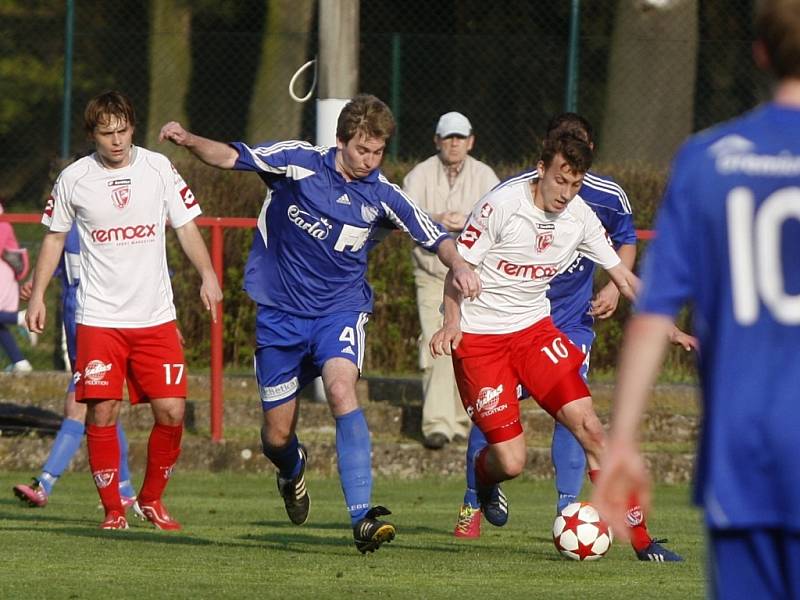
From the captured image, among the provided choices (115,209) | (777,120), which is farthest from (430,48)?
(777,120)

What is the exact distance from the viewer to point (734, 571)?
3162 mm

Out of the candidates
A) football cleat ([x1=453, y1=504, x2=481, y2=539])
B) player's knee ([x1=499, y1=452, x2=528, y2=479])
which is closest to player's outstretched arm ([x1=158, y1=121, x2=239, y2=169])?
player's knee ([x1=499, y1=452, x2=528, y2=479])

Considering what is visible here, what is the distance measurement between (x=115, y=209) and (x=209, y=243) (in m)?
6.04

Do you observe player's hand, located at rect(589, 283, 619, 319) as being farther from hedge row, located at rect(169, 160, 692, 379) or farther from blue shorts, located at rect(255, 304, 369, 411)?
hedge row, located at rect(169, 160, 692, 379)

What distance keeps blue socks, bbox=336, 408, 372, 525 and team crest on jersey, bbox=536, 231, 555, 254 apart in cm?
118

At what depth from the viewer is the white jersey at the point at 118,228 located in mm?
8438

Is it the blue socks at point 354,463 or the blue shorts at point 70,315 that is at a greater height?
the blue shorts at point 70,315

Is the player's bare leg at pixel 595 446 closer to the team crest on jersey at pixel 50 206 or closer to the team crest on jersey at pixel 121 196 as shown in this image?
the team crest on jersey at pixel 121 196

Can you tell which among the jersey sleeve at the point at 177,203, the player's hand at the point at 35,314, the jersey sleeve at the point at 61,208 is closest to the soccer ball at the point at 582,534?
the jersey sleeve at the point at 177,203

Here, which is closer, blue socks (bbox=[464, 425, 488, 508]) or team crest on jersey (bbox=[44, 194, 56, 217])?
team crest on jersey (bbox=[44, 194, 56, 217])

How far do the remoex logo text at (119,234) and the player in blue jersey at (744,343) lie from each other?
219 inches

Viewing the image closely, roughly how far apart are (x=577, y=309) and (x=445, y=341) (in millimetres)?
2118

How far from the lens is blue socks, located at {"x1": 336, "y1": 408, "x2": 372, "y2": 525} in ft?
24.7

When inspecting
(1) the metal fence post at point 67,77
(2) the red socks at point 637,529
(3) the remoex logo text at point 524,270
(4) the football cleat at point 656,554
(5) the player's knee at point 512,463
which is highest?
(1) the metal fence post at point 67,77
